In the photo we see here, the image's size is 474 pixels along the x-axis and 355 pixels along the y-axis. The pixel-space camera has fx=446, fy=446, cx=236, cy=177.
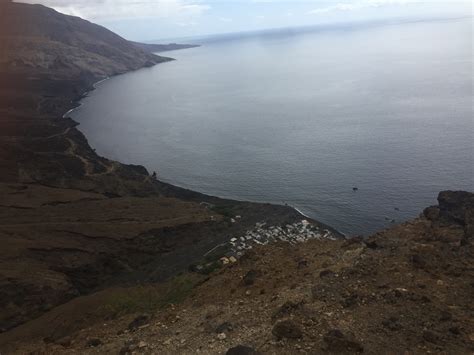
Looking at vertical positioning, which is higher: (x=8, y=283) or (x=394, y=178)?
(x=394, y=178)

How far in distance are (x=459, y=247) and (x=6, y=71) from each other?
16519cm

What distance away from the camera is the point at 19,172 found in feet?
216

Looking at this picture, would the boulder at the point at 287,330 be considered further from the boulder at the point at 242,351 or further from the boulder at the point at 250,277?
the boulder at the point at 250,277

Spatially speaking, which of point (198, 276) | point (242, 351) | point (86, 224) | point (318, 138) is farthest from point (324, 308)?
point (318, 138)

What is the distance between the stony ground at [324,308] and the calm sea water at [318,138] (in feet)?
83.7

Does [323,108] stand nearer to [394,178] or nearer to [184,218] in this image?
[394,178]

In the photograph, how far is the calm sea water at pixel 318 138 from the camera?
196 ft

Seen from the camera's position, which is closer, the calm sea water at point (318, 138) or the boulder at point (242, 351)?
the boulder at point (242, 351)

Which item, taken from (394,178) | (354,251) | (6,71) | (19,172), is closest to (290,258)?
(354,251)

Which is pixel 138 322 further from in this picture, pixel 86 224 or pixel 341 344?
pixel 86 224

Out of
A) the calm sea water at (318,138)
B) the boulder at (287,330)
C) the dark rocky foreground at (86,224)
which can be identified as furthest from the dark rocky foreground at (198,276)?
the calm sea water at (318,138)

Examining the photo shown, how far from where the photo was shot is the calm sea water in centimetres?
5972

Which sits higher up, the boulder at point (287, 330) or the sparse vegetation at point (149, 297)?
the boulder at point (287, 330)

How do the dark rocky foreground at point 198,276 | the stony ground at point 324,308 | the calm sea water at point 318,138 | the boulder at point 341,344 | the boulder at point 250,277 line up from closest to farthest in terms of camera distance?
the boulder at point 341,344, the stony ground at point 324,308, the dark rocky foreground at point 198,276, the boulder at point 250,277, the calm sea water at point 318,138
